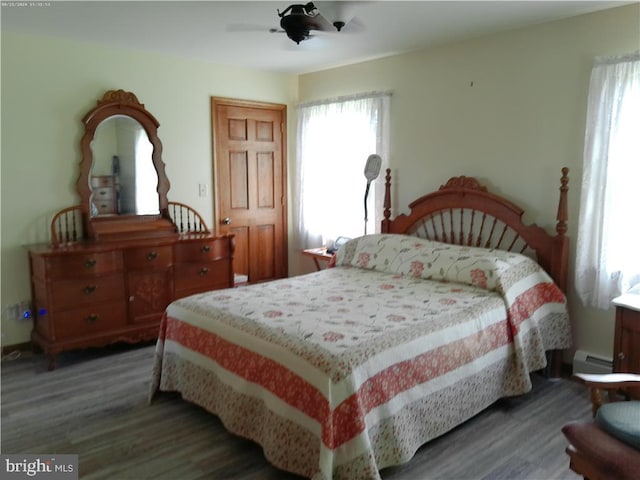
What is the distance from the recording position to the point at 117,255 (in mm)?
3660

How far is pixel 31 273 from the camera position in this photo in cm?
368

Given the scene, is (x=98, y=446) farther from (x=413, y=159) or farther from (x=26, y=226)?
(x=413, y=159)

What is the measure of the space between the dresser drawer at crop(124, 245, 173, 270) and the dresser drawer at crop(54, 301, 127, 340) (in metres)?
0.30

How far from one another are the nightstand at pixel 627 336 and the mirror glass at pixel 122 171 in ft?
11.3

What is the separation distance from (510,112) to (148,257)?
2.84 metres

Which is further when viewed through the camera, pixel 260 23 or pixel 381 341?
pixel 260 23

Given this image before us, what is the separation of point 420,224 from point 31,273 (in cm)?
298

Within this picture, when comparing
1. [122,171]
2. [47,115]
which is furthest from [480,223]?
[47,115]

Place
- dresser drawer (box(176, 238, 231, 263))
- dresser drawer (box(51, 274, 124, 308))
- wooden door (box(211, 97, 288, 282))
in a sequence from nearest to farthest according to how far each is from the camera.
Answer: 1. dresser drawer (box(51, 274, 124, 308))
2. dresser drawer (box(176, 238, 231, 263))
3. wooden door (box(211, 97, 288, 282))

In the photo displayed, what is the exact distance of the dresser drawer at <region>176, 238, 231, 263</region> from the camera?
3988 mm

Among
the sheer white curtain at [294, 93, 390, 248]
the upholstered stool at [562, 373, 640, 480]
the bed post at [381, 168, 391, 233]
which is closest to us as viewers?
the upholstered stool at [562, 373, 640, 480]

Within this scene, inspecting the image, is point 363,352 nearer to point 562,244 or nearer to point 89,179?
point 562,244

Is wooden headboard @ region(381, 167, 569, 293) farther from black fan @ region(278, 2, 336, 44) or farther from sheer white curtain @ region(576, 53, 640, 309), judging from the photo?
black fan @ region(278, 2, 336, 44)

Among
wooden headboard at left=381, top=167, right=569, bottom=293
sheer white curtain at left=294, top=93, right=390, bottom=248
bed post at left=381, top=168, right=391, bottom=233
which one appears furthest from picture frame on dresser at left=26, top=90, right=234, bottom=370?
wooden headboard at left=381, top=167, right=569, bottom=293
